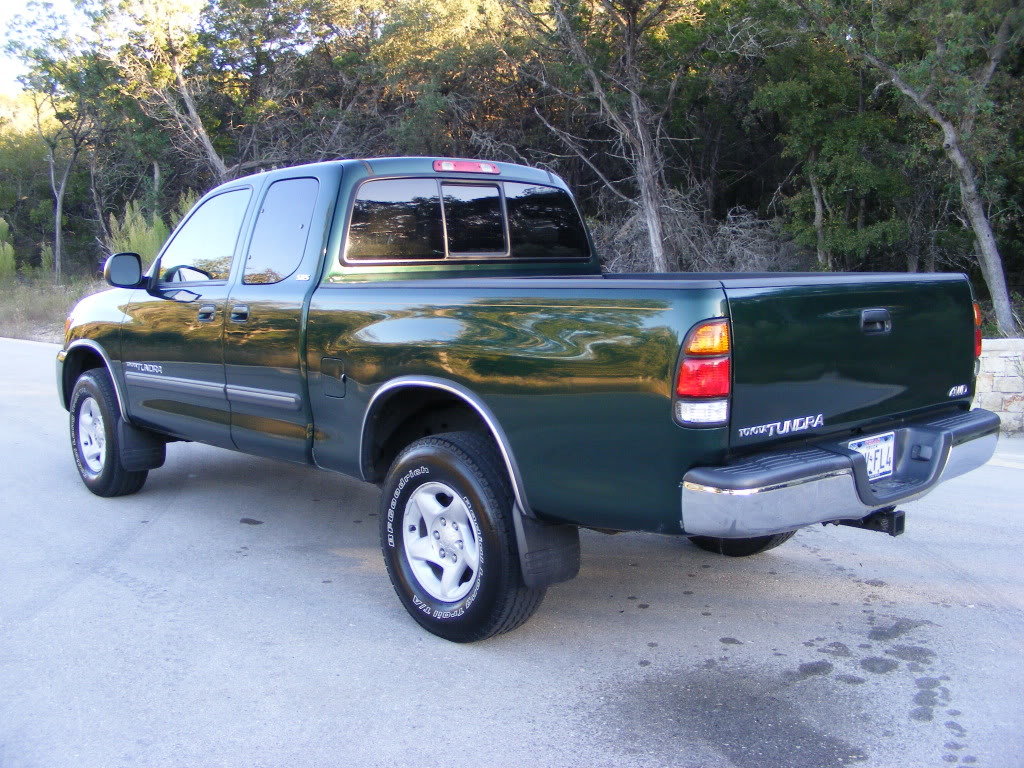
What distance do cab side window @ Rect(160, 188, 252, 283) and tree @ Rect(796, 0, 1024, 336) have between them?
14353 mm

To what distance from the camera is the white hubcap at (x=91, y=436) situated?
6.25 meters

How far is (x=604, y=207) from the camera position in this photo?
22.3m

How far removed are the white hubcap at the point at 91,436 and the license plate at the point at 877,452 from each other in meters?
4.77

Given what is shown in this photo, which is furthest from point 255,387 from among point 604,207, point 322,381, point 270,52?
point 270,52

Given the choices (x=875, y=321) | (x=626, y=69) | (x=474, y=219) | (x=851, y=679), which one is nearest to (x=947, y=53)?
(x=626, y=69)

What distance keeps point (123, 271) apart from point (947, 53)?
15258mm

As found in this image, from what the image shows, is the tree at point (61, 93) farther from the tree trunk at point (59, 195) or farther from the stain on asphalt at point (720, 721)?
→ the stain on asphalt at point (720, 721)

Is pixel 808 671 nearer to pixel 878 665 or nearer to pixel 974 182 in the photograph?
pixel 878 665

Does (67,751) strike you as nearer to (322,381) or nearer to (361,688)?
(361,688)

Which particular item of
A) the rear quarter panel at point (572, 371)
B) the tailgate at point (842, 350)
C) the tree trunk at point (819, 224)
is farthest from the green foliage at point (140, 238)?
the tailgate at point (842, 350)

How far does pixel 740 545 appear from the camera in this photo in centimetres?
497

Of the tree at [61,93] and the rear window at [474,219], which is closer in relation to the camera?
A: the rear window at [474,219]

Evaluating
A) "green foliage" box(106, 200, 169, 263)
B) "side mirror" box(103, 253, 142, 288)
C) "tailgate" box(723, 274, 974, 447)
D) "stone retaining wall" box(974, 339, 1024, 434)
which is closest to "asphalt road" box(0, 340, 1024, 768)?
"tailgate" box(723, 274, 974, 447)

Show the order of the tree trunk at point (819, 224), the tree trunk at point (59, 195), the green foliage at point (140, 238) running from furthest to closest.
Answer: the tree trunk at point (59, 195)
the green foliage at point (140, 238)
the tree trunk at point (819, 224)
